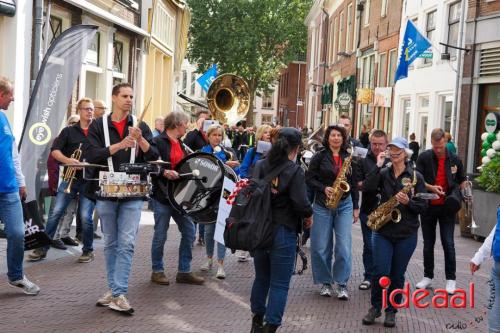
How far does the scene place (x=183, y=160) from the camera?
7453 millimetres

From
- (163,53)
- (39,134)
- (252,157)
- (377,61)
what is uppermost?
(377,61)

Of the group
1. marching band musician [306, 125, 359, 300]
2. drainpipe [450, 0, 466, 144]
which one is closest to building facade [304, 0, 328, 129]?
drainpipe [450, 0, 466, 144]

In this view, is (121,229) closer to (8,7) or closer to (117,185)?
(117,185)

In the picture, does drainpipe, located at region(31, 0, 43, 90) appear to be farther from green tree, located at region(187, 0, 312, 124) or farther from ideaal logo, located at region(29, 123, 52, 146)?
green tree, located at region(187, 0, 312, 124)

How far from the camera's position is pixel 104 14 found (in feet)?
55.2

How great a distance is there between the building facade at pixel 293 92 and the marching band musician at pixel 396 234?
67.7 m

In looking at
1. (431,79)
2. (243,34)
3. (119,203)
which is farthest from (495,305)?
(243,34)

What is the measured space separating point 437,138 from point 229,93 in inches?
404

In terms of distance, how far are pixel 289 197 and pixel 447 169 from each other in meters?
2.99

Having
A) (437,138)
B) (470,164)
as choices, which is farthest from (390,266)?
(470,164)

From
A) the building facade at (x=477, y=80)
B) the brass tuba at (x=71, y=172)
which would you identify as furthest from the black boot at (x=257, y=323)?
the building facade at (x=477, y=80)

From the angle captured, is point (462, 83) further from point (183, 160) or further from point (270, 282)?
point (270, 282)

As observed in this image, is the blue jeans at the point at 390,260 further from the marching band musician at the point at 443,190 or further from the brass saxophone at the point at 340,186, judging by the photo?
the marching band musician at the point at 443,190

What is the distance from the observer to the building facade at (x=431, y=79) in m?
22.0
